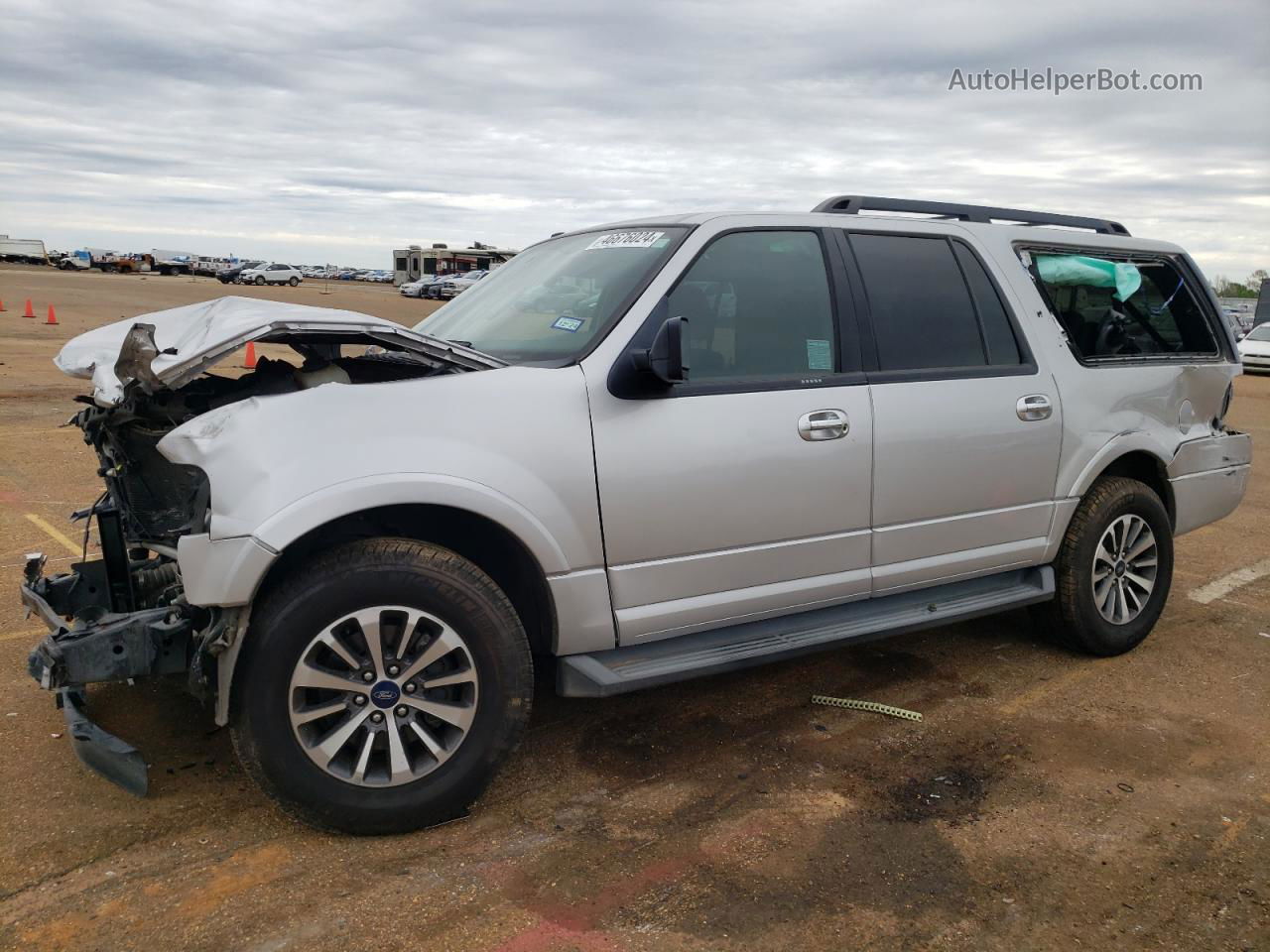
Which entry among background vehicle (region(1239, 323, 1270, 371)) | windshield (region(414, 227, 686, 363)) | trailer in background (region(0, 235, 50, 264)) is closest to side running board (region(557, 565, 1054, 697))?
windshield (region(414, 227, 686, 363))

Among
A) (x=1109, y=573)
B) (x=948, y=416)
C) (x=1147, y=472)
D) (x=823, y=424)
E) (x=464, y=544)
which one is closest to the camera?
(x=464, y=544)

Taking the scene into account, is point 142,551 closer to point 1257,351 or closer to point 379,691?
point 379,691

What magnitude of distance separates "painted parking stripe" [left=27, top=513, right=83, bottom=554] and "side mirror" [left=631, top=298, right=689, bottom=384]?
4096mm

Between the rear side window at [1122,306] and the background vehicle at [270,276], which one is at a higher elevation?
the background vehicle at [270,276]

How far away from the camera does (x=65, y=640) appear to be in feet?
9.78

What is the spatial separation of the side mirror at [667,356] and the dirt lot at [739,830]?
4.71 feet

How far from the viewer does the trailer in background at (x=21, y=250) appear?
72.8 meters

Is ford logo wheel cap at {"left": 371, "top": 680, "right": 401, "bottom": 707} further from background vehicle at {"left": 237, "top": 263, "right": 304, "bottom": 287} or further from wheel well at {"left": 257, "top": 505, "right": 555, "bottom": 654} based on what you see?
background vehicle at {"left": 237, "top": 263, "right": 304, "bottom": 287}

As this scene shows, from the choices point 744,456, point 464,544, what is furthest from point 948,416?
point 464,544

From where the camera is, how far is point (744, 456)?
3592 mm

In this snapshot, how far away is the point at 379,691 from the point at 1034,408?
2.99 meters

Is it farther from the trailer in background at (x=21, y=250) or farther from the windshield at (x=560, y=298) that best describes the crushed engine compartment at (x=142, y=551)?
the trailer in background at (x=21, y=250)

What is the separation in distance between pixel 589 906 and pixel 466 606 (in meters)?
0.93

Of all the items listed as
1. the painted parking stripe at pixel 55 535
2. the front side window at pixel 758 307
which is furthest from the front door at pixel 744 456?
the painted parking stripe at pixel 55 535
